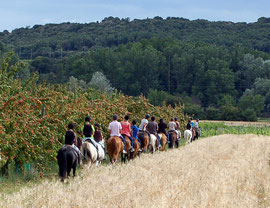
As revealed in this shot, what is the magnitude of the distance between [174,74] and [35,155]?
119m

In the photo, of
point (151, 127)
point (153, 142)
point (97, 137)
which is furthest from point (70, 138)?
point (151, 127)

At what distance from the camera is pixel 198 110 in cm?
9788

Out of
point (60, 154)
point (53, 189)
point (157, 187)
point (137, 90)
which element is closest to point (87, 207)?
point (53, 189)

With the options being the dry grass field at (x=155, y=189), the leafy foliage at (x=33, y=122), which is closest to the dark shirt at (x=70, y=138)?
the leafy foliage at (x=33, y=122)

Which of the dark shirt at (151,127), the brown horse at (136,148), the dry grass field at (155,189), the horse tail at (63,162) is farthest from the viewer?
the dark shirt at (151,127)

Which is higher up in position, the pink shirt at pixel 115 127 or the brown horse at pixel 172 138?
the pink shirt at pixel 115 127

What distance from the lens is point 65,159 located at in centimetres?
1346

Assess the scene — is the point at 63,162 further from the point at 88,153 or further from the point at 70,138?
the point at 88,153

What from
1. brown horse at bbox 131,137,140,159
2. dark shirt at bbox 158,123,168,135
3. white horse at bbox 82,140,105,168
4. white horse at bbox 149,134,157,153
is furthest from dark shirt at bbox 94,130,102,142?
dark shirt at bbox 158,123,168,135

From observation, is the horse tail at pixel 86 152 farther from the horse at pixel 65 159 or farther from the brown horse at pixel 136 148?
the brown horse at pixel 136 148

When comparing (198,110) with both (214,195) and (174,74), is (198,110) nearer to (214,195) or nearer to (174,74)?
(174,74)

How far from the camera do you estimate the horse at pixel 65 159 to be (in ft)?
44.0

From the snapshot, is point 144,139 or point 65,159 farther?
→ point 144,139

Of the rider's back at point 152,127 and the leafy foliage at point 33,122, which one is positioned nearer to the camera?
the leafy foliage at point 33,122
